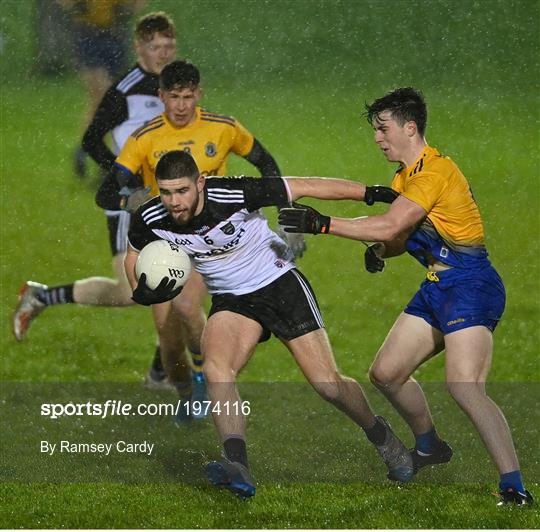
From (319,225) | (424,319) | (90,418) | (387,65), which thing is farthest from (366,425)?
(387,65)

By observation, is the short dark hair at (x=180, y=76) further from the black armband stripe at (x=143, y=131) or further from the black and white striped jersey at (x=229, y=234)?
the black and white striped jersey at (x=229, y=234)

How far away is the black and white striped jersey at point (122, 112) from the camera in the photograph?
9953 mm

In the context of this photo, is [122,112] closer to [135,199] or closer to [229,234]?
[135,199]

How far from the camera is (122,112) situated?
33.6ft

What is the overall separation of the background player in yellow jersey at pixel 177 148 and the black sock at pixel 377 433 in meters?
1.76

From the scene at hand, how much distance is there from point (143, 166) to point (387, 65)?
12.5ft

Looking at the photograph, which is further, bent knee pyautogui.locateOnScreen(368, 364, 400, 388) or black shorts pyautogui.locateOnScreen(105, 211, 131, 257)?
black shorts pyautogui.locateOnScreen(105, 211, 131, 257)

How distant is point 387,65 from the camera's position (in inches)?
485

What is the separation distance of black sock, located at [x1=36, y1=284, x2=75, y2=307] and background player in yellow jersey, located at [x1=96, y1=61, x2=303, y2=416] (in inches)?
45.2

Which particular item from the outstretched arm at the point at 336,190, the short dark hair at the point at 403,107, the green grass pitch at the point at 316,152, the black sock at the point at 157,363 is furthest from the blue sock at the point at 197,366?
the short dark hair at the point at 403,107

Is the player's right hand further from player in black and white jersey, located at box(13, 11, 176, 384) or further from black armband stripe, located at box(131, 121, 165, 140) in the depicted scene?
player in black and white jersey, located at box(13, 11, 176, 384)

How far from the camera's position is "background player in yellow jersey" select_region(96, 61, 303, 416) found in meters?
8.94

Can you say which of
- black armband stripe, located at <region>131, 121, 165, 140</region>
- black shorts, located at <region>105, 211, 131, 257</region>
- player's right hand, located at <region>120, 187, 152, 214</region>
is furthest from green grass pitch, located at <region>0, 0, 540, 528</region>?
black armband stripe, located at <region>131, 121, 165, 140</region>

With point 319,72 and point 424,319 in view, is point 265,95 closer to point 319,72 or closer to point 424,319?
point 319,72
